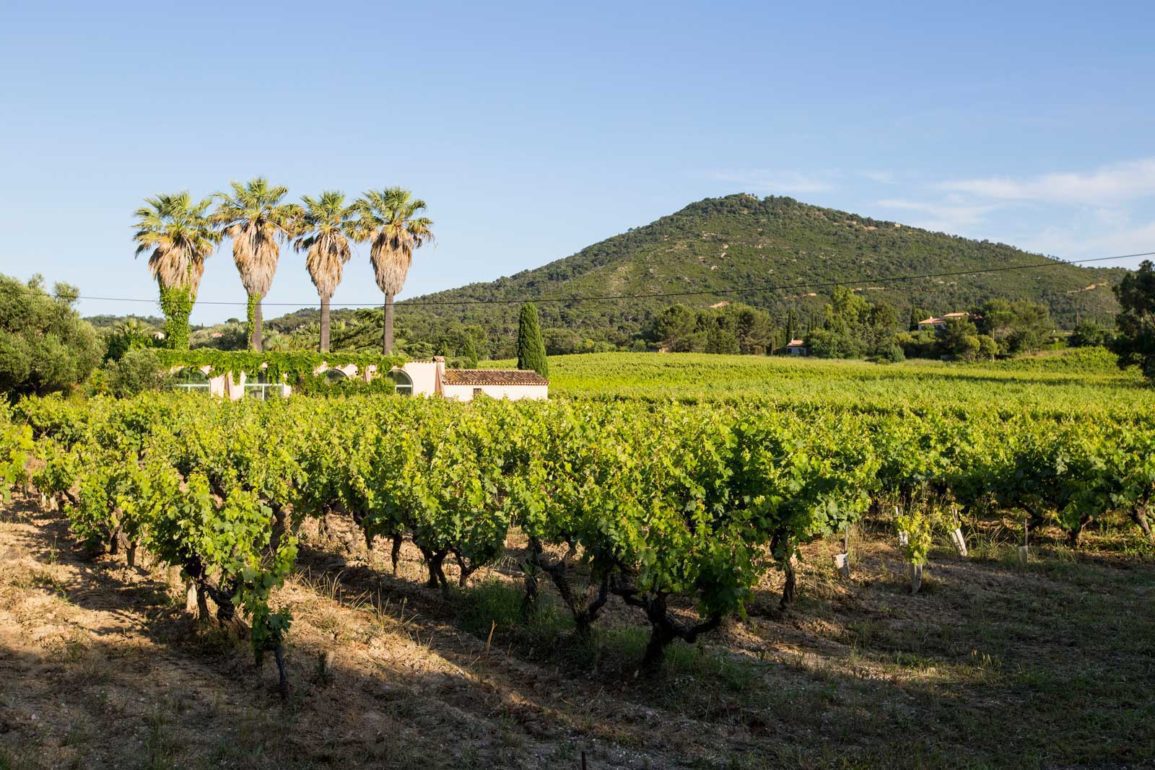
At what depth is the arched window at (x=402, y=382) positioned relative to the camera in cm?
3956

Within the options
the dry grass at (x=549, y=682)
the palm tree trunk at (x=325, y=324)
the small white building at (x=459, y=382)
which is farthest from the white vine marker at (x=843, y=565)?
the palm tree trunk at (x=325, y=324)

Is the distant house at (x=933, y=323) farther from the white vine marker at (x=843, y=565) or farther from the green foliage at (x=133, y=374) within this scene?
the white vine marker at (x=843, y=565)

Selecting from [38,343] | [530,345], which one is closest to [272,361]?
[38,343]

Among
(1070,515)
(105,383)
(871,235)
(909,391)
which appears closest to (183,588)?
(1070,515)

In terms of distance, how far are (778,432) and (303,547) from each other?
7.29 metres

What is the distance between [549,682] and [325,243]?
36.6 m

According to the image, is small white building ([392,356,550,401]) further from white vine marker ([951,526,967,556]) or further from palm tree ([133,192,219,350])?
white vine marker ([951,526,967,556])

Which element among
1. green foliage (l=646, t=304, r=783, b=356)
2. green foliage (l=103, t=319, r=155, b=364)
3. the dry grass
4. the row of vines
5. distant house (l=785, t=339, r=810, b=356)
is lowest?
the dry grass

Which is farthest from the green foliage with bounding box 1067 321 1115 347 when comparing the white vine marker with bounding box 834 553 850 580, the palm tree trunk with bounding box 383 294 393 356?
the white vine marker with bounding box 834 553 850 580

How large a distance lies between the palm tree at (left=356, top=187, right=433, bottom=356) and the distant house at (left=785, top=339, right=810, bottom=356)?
51512 mm

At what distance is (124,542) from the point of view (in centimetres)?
1148

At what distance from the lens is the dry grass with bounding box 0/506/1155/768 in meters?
6.05

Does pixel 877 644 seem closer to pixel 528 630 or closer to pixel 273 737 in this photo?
pixel 528 630

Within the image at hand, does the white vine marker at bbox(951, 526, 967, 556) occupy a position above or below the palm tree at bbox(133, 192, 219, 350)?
below
